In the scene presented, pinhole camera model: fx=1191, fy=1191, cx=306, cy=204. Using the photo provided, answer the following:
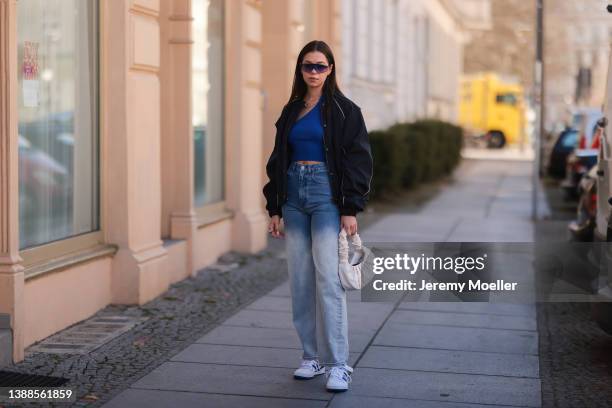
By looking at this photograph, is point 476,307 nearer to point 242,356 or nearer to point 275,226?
point 242,356

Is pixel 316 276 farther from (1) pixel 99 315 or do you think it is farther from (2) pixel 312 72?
(1) pixel 99 315

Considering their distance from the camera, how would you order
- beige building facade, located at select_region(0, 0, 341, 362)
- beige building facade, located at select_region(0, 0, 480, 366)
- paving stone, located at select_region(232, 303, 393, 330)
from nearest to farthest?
beige building facade, located at select_region(0, 0, 341, 362) < beige building facade, located at select_region(0, 0, 480, 366) < paving stone, located at select_region(232, 303, 393, 330)

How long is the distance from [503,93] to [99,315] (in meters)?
48.4

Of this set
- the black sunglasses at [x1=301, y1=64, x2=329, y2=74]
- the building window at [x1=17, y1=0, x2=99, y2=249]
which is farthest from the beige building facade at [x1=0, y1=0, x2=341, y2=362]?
the black sunglasses at [x1=301, y1=64, x2=329, y2=74]

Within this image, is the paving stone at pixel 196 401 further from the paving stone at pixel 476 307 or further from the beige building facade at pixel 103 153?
the paving stone at pixel 476 307

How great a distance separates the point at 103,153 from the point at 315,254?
313 centimetres

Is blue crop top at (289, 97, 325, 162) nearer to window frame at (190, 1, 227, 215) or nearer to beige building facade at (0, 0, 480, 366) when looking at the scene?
beige building facade at (0, 0, 480, 366)

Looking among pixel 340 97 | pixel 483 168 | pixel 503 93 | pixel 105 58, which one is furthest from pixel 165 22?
pixel 503 93

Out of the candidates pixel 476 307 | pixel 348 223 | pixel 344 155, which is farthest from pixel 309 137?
pixel 476 307

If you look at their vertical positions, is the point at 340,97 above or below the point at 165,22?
below

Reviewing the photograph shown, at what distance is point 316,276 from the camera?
20.7ft

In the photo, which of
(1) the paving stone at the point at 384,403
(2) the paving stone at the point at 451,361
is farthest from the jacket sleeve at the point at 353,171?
(2) the paving stone at the point at 451,361

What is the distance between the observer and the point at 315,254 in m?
6.26

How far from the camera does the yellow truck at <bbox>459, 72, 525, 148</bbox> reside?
179ft
